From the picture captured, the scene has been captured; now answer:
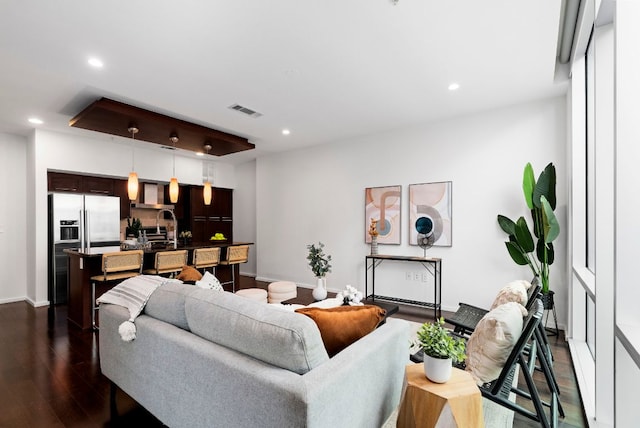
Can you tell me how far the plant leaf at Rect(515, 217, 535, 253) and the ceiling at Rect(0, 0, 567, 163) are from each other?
1561mm

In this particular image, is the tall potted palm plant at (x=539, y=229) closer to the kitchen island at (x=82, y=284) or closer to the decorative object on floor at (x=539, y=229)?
the decorative object on floor at (x=539, y=229)

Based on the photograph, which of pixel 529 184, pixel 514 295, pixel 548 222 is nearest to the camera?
pixel 514 295

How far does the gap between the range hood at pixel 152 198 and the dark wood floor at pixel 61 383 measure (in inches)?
111

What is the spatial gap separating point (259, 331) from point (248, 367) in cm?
15

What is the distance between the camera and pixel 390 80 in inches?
131

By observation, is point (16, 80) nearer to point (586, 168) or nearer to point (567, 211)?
point (586, 168)

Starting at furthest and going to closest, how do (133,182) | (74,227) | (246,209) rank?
1. (246,209)
2. (74,227)
3. (133,182)

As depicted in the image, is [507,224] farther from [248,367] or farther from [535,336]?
[248,367]

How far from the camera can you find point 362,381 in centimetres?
143

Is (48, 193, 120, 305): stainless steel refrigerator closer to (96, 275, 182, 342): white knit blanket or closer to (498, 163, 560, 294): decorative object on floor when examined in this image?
(96, 275, 182, 342): white knit blanket

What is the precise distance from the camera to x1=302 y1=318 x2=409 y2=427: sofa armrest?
1189 mm

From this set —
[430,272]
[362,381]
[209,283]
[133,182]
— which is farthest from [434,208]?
[133,182]

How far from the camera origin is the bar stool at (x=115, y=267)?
393 cm

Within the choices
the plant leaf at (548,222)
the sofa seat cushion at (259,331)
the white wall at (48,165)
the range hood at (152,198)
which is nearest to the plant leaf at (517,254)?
the plant leaf at (548,222)
